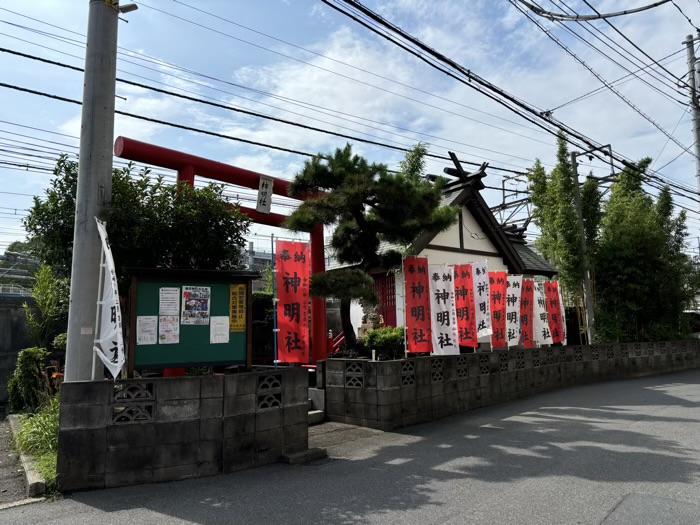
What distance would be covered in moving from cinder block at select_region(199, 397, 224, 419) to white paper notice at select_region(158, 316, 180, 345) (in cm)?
113

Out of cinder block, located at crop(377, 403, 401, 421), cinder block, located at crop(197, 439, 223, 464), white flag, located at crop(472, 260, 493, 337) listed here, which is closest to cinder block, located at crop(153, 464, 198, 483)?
cinder block, located at crop(197, 439, 223, 464)

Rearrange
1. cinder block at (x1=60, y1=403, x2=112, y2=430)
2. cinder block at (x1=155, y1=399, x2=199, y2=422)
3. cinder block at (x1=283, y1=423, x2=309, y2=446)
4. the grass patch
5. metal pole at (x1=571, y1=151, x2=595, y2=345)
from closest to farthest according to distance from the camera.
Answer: cinder block at (x1=60, y1=403, x2=112, y2=430)
cinder block at (x1=155, y1=399, x2=199, y2=422)
the grass patch
cinder block at (x1=283, y1=423, x2=309, y2=446)
metal pole at (x1=571, y1=151, x2=595, y2=345)

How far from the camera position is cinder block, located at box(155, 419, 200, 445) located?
19.3 ft

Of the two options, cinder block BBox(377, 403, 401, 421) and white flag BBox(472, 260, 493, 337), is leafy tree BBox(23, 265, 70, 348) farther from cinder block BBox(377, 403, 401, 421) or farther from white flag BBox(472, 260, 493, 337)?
white flag BBox(472, 260, 493, 337)

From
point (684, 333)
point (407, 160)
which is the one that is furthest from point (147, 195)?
point (684, 333)

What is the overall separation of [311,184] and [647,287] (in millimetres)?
15649

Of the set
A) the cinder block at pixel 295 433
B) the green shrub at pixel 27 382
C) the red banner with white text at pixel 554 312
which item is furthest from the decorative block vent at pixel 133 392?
the red banner with white text at pixel 554 312

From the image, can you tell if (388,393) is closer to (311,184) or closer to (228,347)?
(228,347)

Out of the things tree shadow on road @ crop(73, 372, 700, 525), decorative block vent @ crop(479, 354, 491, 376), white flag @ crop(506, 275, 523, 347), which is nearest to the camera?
tree shadow on road @ crop(73, 372, 700, 525)

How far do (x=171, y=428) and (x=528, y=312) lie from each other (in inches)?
449

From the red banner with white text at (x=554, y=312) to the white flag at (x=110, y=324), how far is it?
1295cm

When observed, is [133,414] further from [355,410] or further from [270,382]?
[355,410]

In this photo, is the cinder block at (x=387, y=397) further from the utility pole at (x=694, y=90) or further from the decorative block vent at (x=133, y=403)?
the utility pole at (x=694, y=90)

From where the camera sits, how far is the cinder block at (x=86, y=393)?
548 centimetres
